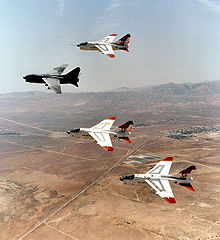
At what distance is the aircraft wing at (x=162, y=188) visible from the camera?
4522cm

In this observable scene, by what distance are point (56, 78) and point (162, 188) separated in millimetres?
38220

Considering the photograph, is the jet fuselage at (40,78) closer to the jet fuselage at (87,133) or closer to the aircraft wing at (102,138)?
the aircraft wing at (102,138)

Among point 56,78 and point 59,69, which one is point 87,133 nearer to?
point 59,69

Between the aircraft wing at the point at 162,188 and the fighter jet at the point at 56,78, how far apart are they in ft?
109

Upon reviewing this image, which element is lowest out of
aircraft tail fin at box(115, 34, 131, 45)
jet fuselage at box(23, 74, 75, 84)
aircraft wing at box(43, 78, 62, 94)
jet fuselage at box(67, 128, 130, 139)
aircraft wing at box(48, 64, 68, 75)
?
jet fuselage at box(67, 128, 130, 139)

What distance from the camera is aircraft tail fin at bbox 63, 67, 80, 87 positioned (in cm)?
2716

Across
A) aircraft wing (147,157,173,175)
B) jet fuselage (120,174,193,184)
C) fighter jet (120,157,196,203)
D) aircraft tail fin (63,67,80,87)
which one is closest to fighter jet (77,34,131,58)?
aircraft tail fin (63,67,80,87)

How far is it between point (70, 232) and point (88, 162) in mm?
93547

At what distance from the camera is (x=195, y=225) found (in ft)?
294

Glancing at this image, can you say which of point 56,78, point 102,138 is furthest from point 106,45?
point 102,138

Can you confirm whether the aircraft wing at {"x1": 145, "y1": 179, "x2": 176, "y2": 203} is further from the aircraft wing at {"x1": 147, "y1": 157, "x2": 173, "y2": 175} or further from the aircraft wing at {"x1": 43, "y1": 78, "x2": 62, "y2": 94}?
the aircraft wing at {"x1": 43, "y1": 78, "x2": 62, "y2": 94}

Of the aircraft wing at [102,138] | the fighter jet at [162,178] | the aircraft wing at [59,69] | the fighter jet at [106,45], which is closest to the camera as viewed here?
the aircraft wing at [59,69]

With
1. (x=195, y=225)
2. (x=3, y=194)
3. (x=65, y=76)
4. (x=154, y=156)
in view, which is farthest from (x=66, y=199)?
(x=65, y=76)

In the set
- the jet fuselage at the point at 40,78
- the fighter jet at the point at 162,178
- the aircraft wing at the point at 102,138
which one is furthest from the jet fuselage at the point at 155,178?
the jet fuselage at the point at 40,78
